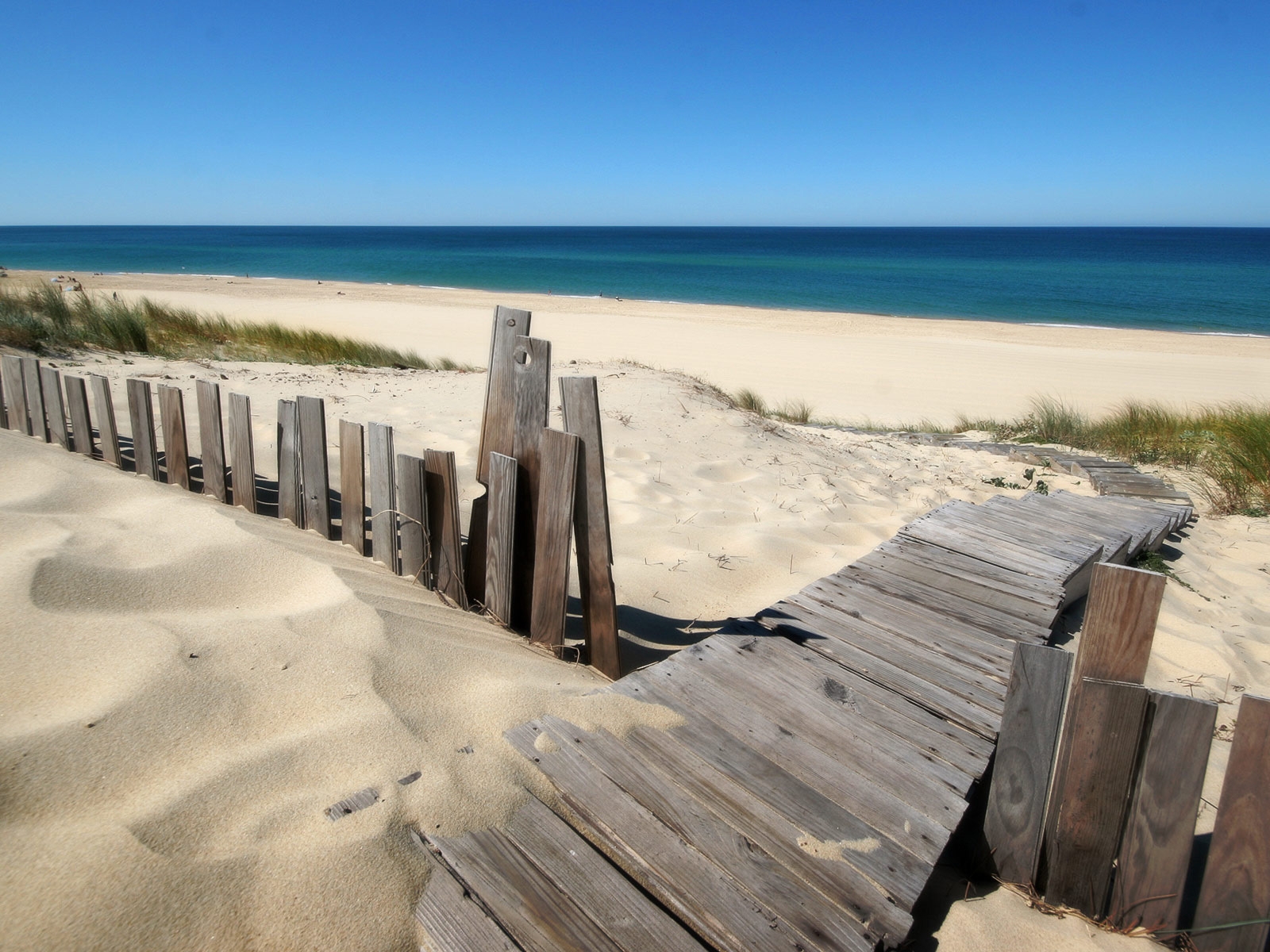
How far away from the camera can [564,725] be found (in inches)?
80.1

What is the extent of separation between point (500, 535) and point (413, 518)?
1.44ft

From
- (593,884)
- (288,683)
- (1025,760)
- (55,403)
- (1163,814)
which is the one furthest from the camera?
(55,403)

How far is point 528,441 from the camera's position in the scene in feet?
8.62

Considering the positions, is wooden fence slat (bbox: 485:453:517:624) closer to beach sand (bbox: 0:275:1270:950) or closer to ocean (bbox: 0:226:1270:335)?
beach sand (bbox: 0:275:1270:950)

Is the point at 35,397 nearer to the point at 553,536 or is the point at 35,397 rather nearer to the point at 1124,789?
the point at 553,536

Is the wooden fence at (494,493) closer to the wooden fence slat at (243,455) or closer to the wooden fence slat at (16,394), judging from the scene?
the wooden fence slat at (243,455)

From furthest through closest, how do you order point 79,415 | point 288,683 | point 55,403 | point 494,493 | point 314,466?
point 55,403
point 79,415
point 314,466
point 494,493
point 288,683

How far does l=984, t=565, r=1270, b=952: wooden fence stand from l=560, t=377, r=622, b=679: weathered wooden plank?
1211mm

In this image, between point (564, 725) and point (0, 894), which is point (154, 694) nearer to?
point (0, 894)

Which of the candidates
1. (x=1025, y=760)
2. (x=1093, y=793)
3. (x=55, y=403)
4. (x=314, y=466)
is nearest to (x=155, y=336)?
(x=55, y=403)

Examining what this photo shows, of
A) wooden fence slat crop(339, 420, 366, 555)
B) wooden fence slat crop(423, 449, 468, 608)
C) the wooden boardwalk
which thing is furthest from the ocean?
wooden fence slat crop(423, 449, 468, 608)

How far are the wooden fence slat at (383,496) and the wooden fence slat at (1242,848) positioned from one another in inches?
104

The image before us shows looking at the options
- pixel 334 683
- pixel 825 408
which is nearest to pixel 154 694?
pixel 334 683

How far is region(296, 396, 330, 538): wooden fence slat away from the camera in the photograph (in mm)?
3115
